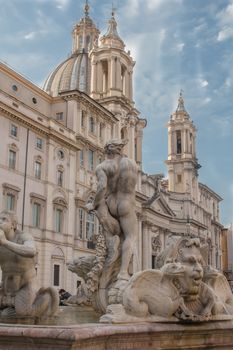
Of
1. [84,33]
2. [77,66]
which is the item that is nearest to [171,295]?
[77,66]

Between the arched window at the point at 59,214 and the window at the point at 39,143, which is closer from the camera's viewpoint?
the window at the point at 39,143

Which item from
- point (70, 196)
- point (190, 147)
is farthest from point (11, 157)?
point (190, 147)

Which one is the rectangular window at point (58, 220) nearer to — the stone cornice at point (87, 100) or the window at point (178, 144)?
the stone cornice at point (87, 100)

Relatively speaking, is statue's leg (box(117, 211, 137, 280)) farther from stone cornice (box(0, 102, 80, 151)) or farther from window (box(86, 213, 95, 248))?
window (box(86, 213, 95, 248))

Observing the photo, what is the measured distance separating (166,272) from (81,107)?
3247 cm

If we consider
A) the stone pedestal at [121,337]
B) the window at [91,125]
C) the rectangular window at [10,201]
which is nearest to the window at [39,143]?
the rectangular window at [10,201]

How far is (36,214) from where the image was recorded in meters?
31.4

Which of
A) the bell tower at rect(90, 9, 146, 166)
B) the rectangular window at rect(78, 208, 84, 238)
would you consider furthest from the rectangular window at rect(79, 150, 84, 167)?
the bell tower at rect(90, 9, 146, 166)

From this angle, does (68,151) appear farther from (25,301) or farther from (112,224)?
(25,301)

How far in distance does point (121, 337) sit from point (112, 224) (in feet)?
8.31

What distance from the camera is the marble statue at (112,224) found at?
21.8 ft

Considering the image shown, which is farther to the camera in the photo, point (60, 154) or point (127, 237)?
point (60, 154)

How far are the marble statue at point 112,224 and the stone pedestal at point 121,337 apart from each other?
147 centimetres

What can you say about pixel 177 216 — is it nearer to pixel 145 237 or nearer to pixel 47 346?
pixel 145 237
